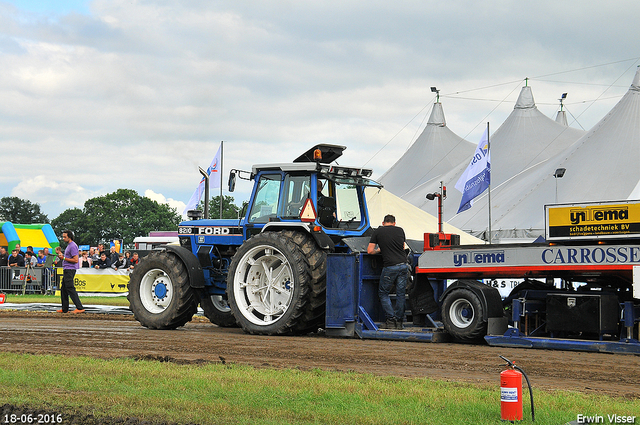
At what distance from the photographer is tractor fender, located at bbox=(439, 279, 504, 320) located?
32.2 feet

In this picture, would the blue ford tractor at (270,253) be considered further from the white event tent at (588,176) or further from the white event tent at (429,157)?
the white event tent at (429,157)

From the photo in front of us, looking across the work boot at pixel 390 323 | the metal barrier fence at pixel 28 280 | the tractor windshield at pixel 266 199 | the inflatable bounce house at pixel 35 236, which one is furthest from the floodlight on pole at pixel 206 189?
the inflatable bounce house at pixel 35 236

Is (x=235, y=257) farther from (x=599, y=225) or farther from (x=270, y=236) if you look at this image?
(x=599, y=225)

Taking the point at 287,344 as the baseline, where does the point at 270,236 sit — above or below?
above

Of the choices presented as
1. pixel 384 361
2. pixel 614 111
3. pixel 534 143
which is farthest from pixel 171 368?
pixel 534 143

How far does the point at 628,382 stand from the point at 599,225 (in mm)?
2757

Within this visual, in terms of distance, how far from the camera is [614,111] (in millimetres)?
30156

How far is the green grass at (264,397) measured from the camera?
Answer: 199 inches

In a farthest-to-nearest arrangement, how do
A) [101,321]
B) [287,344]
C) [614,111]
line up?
[614,111] < [101,321] < [287,344]

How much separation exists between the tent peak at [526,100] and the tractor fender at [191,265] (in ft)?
97.3

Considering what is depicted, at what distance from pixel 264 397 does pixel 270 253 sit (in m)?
5.53

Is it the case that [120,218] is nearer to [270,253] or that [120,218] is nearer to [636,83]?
[636,83]

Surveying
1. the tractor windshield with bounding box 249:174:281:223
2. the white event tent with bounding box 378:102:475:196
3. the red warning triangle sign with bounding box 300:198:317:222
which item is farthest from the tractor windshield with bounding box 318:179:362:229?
the white event tent with bounding box 378:102:475:196

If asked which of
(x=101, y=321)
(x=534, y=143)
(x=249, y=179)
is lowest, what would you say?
(x=101, y=321)
